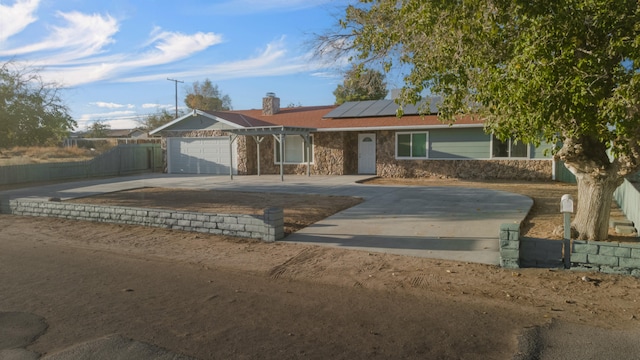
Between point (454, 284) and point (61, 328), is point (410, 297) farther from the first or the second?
point (61, 328)

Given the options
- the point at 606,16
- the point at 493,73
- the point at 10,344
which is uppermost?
the point at 606,16

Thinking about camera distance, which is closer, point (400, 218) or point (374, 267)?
point (374, 267)

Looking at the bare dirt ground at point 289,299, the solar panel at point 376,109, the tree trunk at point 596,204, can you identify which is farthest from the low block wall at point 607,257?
the solar panel at point 376,109

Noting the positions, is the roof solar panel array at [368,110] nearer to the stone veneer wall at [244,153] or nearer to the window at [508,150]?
the window at [508,150]

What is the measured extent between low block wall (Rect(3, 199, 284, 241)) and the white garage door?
12674mm

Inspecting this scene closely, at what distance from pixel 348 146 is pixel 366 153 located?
3.13 ft

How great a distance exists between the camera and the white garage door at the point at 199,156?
2433 cm

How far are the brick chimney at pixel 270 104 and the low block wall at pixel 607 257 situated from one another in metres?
22.7

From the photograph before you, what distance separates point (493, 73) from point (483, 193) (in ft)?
27.6

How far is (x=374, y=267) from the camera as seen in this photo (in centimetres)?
674

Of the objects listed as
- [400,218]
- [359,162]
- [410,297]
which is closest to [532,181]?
[359,162]

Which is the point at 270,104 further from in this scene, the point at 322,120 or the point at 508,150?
the point at 508,150

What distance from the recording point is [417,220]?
999 centimetres

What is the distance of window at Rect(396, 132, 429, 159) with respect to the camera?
20266mm
